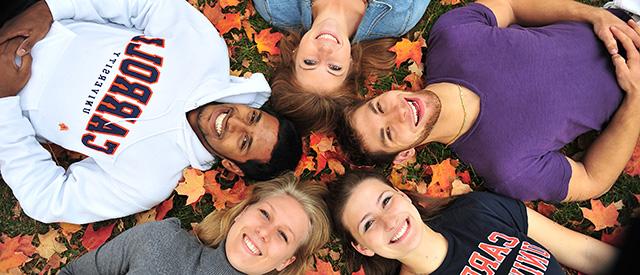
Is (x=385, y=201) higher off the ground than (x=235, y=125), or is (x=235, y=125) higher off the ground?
(x=235, y=125)

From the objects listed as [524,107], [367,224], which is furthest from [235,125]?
[524,107]

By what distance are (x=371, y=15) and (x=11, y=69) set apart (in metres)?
2.61

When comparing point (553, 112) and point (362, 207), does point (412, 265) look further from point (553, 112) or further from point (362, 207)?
point (553, 112)

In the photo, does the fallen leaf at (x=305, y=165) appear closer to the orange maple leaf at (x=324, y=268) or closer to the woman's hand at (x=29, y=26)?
the orange maple leaf at (x=324, y=268)

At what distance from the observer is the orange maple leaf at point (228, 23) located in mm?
4520

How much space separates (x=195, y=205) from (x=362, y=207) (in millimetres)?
1540

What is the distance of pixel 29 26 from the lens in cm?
365

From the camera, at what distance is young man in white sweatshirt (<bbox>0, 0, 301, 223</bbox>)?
3707 mm

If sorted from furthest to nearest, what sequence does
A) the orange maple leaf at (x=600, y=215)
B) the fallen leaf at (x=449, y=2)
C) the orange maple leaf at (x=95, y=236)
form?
the fallen leaf at (x=449, y=2) < the orange maple leaf at (x=95, y=236) < the orange maple leaf at (x=600, y=215)

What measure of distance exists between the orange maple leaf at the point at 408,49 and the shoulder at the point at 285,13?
2.56 feet

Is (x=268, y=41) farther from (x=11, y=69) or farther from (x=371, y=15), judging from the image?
(x=11, y=69)

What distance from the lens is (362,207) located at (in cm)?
343

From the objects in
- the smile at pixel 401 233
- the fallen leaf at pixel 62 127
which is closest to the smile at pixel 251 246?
the smile at pixel 401 233

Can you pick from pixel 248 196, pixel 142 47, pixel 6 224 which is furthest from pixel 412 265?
pixel 6 224
